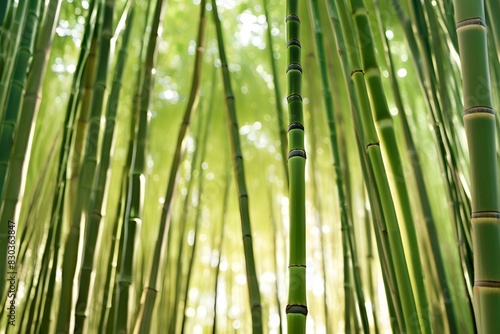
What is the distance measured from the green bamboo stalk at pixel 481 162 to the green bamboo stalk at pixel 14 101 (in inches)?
25.7

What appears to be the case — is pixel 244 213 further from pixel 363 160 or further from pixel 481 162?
pixel 481 162

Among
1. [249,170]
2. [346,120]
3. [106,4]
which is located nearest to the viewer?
[106,4]

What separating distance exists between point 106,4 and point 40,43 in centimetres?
20

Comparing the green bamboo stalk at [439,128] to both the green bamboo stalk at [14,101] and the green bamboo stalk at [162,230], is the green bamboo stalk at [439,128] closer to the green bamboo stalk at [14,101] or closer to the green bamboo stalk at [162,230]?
the green bamboo stalk at [162,230]

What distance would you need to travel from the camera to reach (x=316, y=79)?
1.86 m

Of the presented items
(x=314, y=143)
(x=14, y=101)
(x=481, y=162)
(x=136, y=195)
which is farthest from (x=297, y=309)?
(x=314, y=143)

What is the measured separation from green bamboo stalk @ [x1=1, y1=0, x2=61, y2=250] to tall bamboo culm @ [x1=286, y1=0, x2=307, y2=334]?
0.44 m

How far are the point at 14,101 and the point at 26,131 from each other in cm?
7

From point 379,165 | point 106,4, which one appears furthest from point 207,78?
point 379,165

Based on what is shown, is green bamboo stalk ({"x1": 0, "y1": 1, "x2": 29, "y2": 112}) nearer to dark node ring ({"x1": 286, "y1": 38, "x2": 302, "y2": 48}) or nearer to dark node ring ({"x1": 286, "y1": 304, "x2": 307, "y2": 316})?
dark node ring ({"x1": 286, "y1": 38, "x2": 302, "y2": 48})

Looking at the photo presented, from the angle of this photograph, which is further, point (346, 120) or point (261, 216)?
point (261, 216)

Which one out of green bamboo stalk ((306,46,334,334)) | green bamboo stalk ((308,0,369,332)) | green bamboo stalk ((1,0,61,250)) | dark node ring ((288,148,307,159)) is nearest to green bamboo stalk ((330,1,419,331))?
dark node ring ((288,148,307,159))

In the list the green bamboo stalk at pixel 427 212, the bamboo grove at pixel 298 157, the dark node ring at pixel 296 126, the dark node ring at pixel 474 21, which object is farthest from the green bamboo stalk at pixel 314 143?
the dark node ring at pixel 474 21

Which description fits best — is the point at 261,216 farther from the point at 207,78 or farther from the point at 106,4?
the point at 106,4
